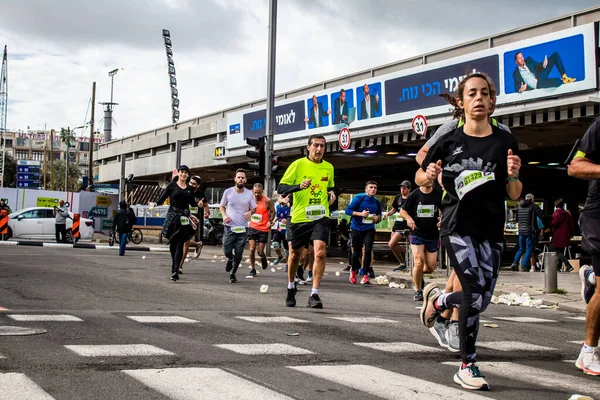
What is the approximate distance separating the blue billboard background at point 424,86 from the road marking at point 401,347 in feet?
47.8

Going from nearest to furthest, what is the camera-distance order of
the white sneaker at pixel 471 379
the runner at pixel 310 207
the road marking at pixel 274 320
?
1. the white sneaker at pixel 471 379
2. the road marking at pixel 274 320
3. the runner at pixel 310 207

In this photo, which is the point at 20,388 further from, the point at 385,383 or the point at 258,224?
the point at 258,224

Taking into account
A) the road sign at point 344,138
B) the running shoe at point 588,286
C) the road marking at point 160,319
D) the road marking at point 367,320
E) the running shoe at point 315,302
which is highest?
the road sign at point 344,138

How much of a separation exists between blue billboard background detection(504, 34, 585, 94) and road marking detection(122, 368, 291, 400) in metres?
14.4

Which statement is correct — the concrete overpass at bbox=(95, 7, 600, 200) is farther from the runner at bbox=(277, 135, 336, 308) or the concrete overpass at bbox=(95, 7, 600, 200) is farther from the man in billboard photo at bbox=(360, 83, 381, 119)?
the runner at bbox=(277, 135, 336, 308)

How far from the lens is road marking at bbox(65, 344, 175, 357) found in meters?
5.43

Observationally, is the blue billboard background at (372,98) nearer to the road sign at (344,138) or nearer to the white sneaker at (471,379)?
the road sign at (344,138)

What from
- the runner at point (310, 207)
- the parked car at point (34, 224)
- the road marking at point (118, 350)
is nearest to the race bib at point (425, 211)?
the runner at point (310, 207)

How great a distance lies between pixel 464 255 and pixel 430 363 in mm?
932

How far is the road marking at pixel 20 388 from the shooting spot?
4.01 metres

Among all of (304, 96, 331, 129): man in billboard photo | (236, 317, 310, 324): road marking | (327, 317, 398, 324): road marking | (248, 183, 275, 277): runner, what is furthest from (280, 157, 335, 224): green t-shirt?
(304, 96, 331, 129): man in billboard photo

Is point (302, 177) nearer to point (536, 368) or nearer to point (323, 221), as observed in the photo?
point (323, 221)

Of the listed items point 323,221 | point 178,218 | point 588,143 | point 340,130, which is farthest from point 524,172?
point 588,143

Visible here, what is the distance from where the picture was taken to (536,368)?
5434 millimetres
